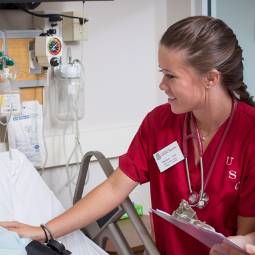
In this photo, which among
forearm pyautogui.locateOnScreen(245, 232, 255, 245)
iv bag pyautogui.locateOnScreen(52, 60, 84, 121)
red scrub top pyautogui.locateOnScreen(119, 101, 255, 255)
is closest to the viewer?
forearm pyautogui.locateOnScreen(245, 232, 255, 245)

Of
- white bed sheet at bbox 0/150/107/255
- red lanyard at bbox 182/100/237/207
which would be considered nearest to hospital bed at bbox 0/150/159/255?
white bed sheet at bbox 0/150/107/255

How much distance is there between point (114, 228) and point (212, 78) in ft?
2.15

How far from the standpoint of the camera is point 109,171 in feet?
5.93

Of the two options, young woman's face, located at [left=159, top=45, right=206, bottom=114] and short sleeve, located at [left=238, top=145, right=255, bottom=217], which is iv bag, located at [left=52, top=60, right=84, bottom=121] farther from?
short sleeve, located at [left=238, top=145, right=255, bottom=217]

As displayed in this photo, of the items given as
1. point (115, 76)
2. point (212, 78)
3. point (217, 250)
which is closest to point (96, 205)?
point (217, 250)

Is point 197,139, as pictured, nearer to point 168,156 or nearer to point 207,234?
point 168,156

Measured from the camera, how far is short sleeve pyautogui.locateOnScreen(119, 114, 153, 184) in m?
1.74

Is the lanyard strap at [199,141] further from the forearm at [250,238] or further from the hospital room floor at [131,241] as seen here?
the hospital room floor at [131,241]

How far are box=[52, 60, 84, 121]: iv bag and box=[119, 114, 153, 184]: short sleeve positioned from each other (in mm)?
539

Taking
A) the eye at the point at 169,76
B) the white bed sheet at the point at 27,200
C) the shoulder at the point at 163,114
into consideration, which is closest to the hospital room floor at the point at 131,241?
the white bed sheet at the point at 27,200

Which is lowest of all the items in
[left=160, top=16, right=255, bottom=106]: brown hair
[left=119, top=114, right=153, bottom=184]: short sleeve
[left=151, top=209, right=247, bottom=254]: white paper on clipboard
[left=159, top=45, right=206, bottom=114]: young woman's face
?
[left=151, top=209, right=247, bottom=254]: white paper on clipboard

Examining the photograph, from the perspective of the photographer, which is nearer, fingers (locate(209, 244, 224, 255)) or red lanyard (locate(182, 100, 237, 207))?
fingers (locate(209, 244, 224, 255))

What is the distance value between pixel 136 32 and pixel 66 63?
471mm

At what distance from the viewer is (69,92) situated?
2191mm
